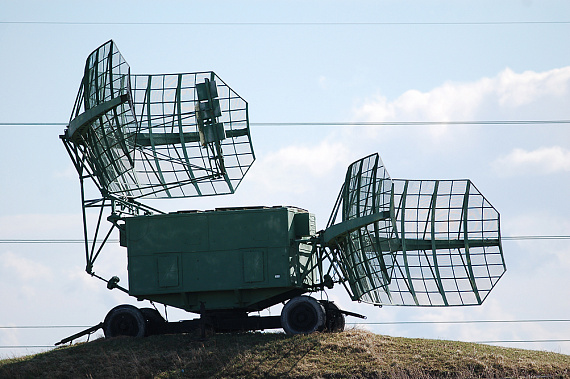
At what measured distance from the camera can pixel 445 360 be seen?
115 ft

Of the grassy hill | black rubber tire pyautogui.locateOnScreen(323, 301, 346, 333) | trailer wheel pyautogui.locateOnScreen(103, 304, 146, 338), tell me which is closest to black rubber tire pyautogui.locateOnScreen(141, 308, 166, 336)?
trailer wheel pyautogui.locateOnScreen(103, 304, 146, 338)

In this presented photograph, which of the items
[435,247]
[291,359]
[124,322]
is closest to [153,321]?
[124,322]

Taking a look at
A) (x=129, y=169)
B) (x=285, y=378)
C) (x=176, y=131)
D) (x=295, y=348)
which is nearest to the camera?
(x=285, y=378)

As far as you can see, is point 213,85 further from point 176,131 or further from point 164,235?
point 164,235

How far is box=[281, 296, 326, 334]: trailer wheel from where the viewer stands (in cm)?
3872

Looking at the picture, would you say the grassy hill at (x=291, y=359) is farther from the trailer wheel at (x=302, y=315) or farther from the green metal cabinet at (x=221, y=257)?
the green metal cabinet at (x=221, y=257)

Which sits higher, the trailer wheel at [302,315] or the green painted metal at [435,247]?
the green painted metal at [435,247]

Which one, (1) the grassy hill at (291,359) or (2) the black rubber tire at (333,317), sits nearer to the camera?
(1) the grassy hill at (291,359)

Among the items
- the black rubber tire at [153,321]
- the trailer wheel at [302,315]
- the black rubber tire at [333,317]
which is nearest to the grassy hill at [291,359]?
the trailer wheel at [302,315]

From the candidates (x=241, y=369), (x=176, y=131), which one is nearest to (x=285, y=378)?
(x=241, y=369)

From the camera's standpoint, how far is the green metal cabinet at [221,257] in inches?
1553

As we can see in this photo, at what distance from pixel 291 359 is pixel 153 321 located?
24.8 ft

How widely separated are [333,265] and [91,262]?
9649mm

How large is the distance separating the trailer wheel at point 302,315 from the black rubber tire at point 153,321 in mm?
5191
